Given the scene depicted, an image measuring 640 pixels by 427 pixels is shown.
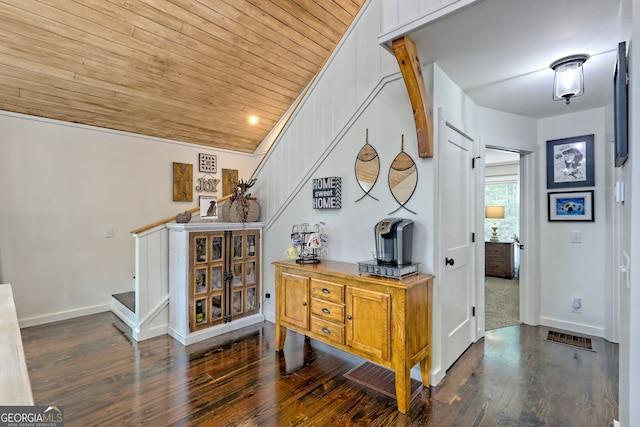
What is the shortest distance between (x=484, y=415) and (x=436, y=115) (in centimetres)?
214

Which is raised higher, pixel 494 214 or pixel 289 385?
pixel 494 214

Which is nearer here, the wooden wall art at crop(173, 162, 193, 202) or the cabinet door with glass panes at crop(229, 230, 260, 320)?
the cabinet door with glass panes at crop(229, 230, 260, 320)

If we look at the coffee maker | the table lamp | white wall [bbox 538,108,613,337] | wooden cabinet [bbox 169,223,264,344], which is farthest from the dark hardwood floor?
the table lamp

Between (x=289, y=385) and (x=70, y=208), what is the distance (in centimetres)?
354

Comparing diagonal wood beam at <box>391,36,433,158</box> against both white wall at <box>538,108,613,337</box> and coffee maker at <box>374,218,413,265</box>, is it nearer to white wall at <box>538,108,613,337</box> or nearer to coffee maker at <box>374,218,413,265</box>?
coffee maker at <box>374,218,413,265</box>

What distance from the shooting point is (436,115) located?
2.42m

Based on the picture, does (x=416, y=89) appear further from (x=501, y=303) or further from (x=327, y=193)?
(x=501, y=303)

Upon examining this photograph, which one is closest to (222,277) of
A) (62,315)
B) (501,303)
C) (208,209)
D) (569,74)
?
(208,209)

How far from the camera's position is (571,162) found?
11.3 ft

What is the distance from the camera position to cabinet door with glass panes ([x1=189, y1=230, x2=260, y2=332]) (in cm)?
323

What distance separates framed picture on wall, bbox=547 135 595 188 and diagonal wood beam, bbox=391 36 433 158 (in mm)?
2203

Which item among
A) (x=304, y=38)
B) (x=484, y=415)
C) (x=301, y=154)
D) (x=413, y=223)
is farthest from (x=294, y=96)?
(x=484, y=415)

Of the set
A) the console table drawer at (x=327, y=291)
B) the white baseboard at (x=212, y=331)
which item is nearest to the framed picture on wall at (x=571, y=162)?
the console table drawer at (x=327, y=291)

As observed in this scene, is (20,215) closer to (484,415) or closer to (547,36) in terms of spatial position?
(484,415)
